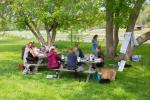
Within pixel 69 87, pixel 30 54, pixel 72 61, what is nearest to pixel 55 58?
pixel 72 61

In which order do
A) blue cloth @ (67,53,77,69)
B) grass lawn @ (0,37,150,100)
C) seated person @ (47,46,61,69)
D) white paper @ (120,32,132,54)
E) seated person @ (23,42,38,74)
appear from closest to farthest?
grass lawn @ (0,37,150,100)
blue cloth @ (67,53,77,69)
seated person @ (47,46,61,69)
seated person @ (23,42,38,74)
white paper @ (120,32,132,54)

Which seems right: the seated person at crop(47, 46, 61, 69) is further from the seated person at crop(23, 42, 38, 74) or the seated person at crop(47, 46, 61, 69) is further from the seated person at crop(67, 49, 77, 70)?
the seated person at crop(23, 42, 38, 74)

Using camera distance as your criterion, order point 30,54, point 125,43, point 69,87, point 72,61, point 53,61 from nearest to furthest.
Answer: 1. point 69,87
2. point 72,61
3. point 53,61
4. point 30,54
5. point 125,43

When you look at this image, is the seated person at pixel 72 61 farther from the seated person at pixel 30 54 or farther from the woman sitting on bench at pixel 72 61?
the seated person at pixel 30 54

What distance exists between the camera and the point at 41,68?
18875 mm

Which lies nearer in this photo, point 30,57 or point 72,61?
point 72,61

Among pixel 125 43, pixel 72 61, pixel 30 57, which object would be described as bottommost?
pixel 30 57

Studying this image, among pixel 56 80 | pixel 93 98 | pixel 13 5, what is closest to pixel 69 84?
pixel 56 80

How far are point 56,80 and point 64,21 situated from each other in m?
14.5

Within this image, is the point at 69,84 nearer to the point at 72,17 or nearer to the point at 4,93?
the point at 4,93

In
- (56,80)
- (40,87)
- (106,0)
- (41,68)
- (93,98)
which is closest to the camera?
(93,98)

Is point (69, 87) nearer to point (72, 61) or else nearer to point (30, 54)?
point (72, 61)

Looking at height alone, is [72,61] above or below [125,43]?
below

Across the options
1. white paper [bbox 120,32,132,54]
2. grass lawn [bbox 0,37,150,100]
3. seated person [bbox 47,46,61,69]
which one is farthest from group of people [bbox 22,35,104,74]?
white paper [bbox 120,32,132,54]
